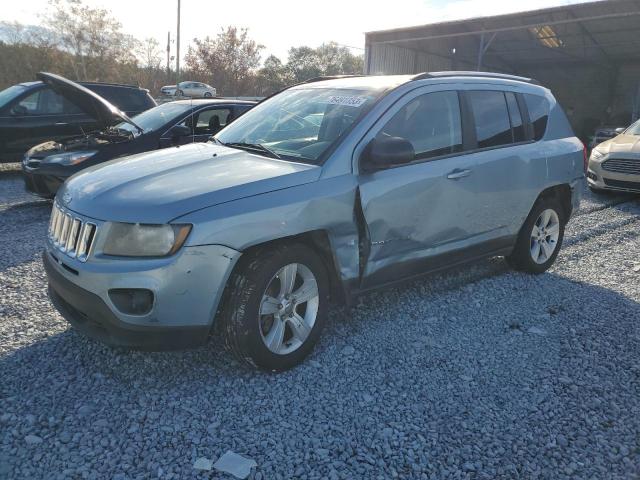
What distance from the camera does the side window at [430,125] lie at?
3699mm

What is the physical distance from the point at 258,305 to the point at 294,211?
0.58m

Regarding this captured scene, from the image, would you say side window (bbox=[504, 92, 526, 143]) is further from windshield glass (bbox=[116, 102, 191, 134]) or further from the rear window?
the rear window

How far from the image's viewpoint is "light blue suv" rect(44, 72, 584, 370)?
2725 millimetres

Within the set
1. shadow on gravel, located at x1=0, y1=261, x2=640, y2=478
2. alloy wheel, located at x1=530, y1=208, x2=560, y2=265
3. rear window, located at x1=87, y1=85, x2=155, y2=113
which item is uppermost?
rear window, located at x1=87, y1=85, x2=155, y2=113

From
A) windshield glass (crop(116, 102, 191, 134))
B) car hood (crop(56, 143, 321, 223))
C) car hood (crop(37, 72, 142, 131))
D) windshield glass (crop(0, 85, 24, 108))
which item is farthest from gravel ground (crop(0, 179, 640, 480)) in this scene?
windshield glass (crop(0, 85, 24, 108))

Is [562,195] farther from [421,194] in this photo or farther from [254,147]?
[254,147]

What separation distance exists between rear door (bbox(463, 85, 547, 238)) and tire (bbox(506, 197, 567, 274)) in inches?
7.0

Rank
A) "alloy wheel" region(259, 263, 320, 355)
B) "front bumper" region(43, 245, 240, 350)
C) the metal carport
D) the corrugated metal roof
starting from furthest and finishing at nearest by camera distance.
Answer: the metal carport, the corrugated metal roof, "alloy wheel" region(259, 263, 320, 355), "front bumper" region(43, 245, 240, 350)

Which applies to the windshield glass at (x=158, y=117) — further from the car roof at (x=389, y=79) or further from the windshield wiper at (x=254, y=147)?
the windshield wiper at (x=254, y=147)

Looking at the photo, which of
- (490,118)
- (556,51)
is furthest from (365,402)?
(556,51)

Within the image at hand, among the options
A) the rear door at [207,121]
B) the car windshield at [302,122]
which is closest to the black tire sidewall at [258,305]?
the car windshield at [302,122]

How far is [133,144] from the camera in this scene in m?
6.92

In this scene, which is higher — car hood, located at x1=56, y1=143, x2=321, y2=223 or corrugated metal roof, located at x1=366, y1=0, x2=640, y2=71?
corrugated metal roof, located at x1=366, y1=0, x2=640, y2=71

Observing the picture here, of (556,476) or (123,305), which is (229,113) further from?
(556,476)
